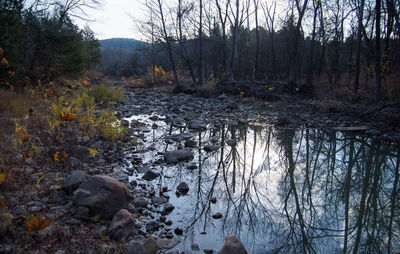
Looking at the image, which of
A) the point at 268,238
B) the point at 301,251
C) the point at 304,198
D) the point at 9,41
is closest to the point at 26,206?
the point at 268,238

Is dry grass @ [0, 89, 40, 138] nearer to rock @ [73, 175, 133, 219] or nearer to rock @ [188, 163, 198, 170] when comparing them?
rock @ [73, 175, 133, 219]

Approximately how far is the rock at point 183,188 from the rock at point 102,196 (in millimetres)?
686

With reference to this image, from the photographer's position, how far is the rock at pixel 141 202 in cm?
232

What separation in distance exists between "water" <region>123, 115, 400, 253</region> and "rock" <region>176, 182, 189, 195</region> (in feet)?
0.23

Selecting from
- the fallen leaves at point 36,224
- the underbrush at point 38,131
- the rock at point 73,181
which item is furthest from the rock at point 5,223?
the underbrush at point 38,131

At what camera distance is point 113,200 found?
6.73 feet

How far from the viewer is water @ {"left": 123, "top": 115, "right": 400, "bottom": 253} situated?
2033mm

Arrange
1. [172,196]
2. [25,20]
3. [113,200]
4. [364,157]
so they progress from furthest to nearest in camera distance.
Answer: [25,20]
[364,157]
[172,196]
[113,200]

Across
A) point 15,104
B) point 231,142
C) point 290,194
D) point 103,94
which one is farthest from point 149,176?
point 103,94

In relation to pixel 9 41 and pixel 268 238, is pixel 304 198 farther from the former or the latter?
pixel 9 41

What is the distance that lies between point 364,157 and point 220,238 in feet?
10.5

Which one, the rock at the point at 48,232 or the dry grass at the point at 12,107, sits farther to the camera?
the dry grass at the point at 12,107

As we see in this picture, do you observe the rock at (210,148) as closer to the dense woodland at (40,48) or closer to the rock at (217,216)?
the rock at (217,216)

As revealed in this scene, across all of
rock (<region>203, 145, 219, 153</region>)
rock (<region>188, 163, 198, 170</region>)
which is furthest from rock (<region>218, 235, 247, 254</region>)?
rock (<region>203, 145, 219, 153</region>)
